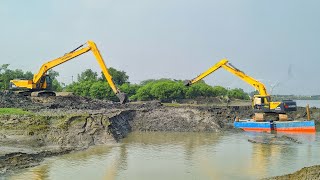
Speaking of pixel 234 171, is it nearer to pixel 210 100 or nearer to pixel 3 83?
pixel 210 100

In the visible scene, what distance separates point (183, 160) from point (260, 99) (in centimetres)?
1768

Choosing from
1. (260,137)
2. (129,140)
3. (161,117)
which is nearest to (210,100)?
(161,117)

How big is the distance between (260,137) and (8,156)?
18648 millimetres

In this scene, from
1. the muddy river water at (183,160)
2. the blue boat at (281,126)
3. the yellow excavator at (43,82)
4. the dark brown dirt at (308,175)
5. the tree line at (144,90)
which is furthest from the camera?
the tree line at (144,90)

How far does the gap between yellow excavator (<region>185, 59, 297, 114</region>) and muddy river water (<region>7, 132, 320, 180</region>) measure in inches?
220

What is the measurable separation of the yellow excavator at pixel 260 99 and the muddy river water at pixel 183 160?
560cm

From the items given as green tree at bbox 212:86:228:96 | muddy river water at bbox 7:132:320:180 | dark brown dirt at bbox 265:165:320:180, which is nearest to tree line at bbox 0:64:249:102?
green tree at bbox 212:86:228:96

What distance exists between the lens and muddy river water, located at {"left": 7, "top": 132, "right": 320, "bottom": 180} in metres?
15.5

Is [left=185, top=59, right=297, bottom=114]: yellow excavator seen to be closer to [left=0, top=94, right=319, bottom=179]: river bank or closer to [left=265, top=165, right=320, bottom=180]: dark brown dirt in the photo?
[left=0, top=94, right=319, bottom=179]: river bank

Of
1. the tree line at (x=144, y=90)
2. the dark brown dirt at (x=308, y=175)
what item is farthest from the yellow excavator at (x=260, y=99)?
the tree line at (x=144, y=90)

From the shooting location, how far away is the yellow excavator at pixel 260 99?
33281 millimetres

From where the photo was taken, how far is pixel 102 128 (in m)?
23.9

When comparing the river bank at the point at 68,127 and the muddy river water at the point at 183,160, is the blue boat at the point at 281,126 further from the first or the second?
the muddy river water at the point at 183,160

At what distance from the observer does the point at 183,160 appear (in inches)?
744
